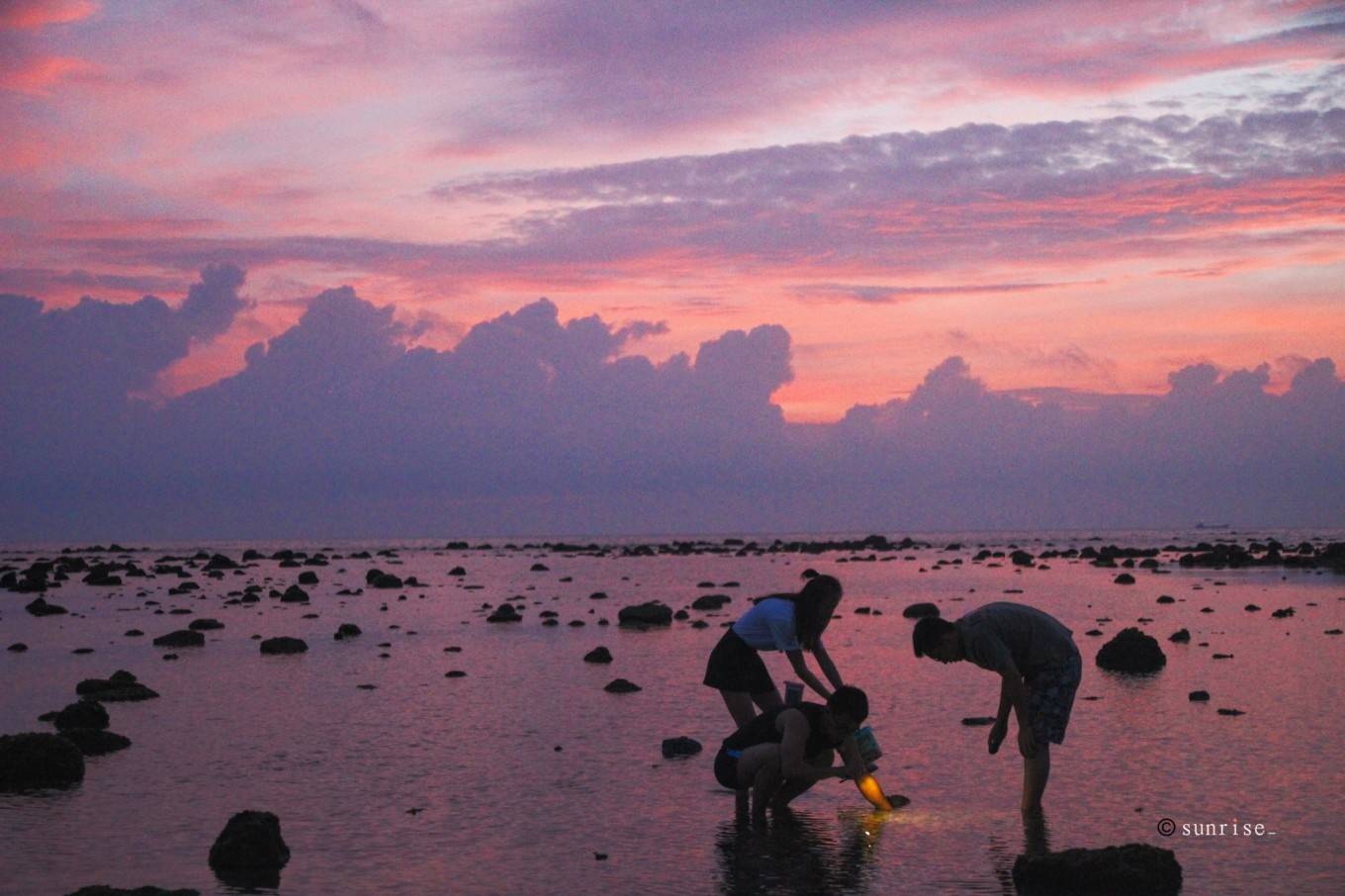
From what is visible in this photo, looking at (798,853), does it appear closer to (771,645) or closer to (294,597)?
(771,645)

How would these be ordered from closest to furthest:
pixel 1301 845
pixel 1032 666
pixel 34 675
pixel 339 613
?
pixel 1301 845 < pixel 1032 666 < pixel 34 675 < pixel 339 613

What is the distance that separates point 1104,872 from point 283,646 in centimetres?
2011

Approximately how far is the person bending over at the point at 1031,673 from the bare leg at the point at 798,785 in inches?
53.3

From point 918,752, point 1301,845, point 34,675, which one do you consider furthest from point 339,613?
point 1301,845

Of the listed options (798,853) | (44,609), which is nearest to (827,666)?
(798,853)

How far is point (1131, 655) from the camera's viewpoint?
71.2 ft

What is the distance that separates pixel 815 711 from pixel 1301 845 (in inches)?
152

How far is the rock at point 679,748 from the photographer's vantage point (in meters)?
14.9

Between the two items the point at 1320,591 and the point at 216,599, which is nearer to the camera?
the point at 1320,591

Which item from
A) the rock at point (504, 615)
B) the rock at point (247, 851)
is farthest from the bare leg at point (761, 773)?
the rock at point (504, 615)

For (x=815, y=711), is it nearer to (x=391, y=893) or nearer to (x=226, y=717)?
(x=391, y=893)

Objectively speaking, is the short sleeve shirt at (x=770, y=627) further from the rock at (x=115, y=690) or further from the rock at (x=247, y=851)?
the rock at (x=115, y=690)

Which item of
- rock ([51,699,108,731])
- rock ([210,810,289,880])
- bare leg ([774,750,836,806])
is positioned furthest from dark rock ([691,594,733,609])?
rock ([210,810,289,880])

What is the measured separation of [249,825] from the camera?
10.3 meters
